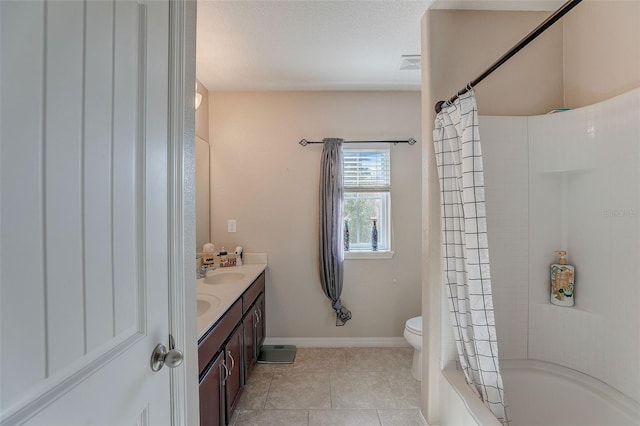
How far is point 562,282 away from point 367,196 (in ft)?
5.04

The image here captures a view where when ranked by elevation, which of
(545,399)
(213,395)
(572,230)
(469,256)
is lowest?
(545,399)

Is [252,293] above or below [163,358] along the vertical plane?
below

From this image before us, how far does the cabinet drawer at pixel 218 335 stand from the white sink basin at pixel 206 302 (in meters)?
0.10

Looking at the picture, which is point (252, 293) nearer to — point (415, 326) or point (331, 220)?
point (331, 220)

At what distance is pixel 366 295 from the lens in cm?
251

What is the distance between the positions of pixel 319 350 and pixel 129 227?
224 cm

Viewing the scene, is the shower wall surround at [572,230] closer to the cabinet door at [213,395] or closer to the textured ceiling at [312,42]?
the textured ceiling at [312,42]

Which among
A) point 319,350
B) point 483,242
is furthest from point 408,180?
point 319,350

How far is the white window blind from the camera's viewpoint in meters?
2.51

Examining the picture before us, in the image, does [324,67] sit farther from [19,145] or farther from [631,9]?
[19,145]

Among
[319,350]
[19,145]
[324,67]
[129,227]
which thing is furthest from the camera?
[319,350]

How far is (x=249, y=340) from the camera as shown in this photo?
74.4 inches

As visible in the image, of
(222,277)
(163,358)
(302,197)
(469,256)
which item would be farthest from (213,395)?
(302,197)

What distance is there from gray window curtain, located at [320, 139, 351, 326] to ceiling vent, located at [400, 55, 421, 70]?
0.78m
